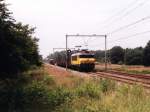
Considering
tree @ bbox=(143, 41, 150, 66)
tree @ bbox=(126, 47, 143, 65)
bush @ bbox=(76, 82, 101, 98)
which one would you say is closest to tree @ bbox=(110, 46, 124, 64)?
tree @ bbox=(126, 47, 143, 65)

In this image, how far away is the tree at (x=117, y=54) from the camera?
124 meters

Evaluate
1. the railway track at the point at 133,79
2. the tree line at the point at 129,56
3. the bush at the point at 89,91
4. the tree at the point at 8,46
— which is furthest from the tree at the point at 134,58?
the bush at the point at 89,91

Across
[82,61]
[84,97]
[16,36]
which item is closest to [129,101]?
[84,97]

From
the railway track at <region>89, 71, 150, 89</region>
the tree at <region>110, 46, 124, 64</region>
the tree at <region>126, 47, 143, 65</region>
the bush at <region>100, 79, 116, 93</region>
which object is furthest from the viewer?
the tree at <region>110, 46, 124, 64</region>

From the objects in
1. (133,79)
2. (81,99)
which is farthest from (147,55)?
(81,99)

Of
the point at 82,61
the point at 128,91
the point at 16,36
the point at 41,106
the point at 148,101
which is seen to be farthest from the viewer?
the point at 82,61

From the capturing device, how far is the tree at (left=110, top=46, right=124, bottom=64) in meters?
124

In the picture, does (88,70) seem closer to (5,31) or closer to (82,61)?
(82,61)

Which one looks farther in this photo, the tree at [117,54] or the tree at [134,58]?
the tree at [117,54]

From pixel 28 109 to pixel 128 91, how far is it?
464 centimetres

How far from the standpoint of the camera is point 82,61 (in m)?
56.1

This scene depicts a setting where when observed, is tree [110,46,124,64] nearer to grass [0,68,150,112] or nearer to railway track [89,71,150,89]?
railway track [89,71,150,89]

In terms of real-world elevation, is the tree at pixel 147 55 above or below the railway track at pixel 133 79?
above

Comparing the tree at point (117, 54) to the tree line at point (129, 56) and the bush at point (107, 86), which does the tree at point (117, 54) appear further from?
the bush at point (107, 86)
